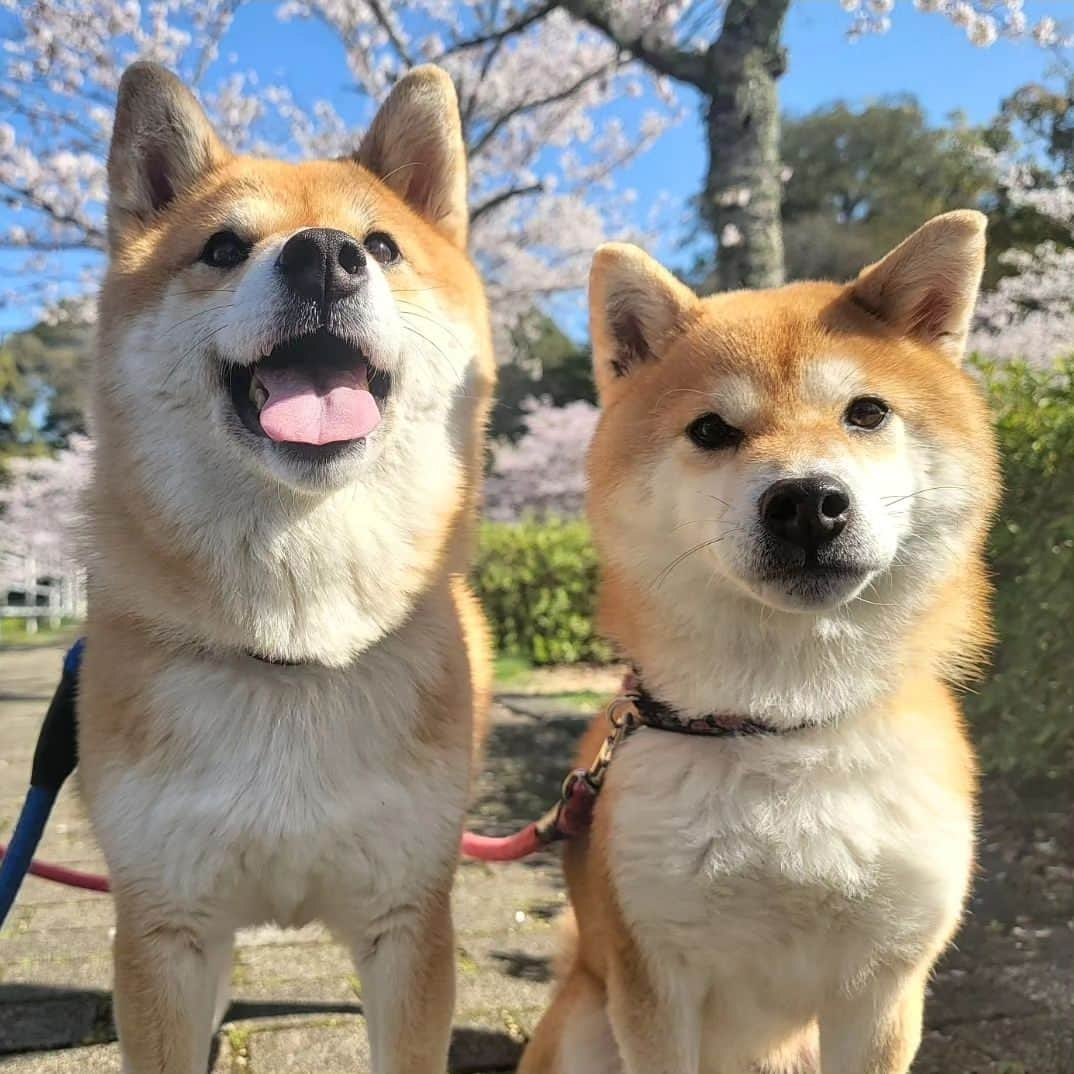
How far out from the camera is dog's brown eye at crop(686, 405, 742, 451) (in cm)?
166

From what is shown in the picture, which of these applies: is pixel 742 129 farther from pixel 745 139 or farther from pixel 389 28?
pixel 389 28

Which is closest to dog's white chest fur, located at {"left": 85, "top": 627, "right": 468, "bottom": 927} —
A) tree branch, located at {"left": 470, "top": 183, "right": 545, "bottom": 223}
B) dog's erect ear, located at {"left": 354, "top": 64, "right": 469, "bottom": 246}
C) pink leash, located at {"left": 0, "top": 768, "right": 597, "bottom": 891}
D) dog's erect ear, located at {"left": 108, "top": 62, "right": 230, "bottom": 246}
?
pink leash, located at {"left": 0, "top": 768, "right": 597, "bottom": 891}

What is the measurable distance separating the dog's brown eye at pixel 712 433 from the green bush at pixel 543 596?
7.74 metres

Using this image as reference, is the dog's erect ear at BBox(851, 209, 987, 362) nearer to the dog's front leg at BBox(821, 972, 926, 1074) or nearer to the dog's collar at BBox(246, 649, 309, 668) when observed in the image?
the dog's front leg at BBox(821, 972, 926, 1074)

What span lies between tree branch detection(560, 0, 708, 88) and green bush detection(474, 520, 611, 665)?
476cm

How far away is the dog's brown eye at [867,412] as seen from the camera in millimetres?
1631

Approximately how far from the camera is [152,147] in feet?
6.19

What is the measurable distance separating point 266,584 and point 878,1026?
4.43ft

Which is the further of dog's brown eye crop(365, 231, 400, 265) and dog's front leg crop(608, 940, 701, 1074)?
dog's brown eye crop(365, 231, 400, 265)

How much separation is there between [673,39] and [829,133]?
69.4ft

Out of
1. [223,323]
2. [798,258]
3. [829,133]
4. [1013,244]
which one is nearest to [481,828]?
[223,323]

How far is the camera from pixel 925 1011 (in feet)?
7.84

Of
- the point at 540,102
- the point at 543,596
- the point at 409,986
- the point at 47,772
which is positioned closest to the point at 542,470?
the point at 543,596

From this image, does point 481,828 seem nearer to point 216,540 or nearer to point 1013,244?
point 216,540
